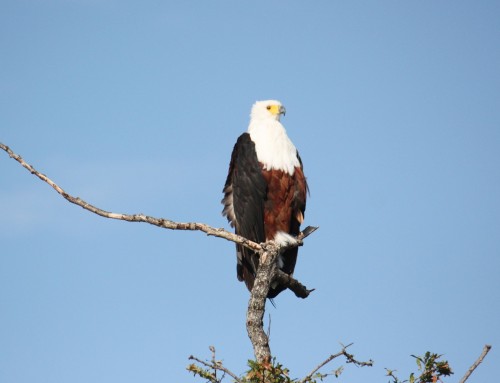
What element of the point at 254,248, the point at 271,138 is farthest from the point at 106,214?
the point at 271,138

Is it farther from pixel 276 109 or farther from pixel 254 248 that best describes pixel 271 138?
pixel 254 248

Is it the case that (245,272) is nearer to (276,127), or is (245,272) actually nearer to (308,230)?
(308,230)

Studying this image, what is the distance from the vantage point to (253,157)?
302 inches

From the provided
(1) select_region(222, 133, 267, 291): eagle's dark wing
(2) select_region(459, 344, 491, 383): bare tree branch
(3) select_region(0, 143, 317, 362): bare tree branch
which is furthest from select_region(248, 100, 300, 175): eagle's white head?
(2) select_region(459, 344, 491, 383): bare tree branch

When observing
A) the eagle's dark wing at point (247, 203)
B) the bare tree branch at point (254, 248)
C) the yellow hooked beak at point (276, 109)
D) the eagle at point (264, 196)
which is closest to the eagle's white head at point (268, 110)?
the yellow hooked beak at point (276, 109)

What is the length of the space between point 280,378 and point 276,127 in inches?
153

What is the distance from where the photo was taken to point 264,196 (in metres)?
7.65

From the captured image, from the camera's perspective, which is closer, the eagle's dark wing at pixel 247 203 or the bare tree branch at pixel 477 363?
the bare tree branch at pixel 477 363

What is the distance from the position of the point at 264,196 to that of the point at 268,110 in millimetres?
1265

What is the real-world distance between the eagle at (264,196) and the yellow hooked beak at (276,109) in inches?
20.2

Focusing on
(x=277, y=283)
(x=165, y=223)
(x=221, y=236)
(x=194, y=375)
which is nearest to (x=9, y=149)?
(x=165, y=223)

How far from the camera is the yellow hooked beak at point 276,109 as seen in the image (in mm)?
8438

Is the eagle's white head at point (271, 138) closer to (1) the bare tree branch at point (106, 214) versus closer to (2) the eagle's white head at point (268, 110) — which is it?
(2) the eagle's white head at point (268, 110)

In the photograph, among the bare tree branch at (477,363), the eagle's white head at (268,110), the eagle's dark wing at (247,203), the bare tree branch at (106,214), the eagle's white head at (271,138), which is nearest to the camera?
the bare tree branch at (477,363)
